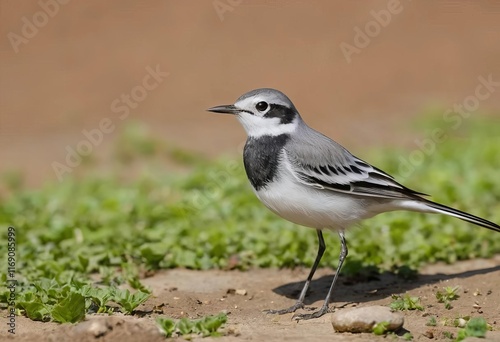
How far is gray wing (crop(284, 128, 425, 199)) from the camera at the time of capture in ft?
23.3

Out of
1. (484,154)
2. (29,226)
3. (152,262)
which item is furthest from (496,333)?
(484,154)

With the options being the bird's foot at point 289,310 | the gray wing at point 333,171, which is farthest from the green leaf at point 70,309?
the gray wing at point 333,171

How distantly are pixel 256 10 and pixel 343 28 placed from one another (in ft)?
6.84

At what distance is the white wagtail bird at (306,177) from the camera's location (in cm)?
706

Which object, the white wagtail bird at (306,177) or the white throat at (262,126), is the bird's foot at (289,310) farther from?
the white throat at (262,126)

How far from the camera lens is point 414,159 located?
12.3 meters

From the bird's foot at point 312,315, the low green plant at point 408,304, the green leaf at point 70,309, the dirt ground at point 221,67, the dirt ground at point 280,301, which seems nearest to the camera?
the dirt ground at point 280,301

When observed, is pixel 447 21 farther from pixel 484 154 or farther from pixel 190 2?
pixel 484 154

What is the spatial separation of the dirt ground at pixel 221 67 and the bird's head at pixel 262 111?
5.88 meters

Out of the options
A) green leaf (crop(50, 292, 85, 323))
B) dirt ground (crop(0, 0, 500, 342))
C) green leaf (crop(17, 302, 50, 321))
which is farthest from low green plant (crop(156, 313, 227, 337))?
dirt ground (crop(0, 0, 500, 342))

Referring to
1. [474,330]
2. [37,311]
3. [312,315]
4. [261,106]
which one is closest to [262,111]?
[261,106]

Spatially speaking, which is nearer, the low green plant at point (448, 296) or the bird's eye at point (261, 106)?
the low green plant at point (448, 296)

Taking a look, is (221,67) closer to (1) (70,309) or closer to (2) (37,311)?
(2) (37,311)

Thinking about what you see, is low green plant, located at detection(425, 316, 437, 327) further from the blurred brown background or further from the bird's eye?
the blurred brown background
